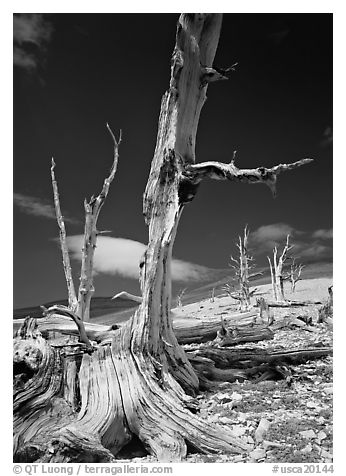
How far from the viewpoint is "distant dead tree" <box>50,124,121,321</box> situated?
32.2 ft

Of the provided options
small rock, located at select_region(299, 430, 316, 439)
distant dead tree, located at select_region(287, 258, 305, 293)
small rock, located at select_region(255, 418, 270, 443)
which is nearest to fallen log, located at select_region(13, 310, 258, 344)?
small rock, located at select_region(255, 418, 270, 443)

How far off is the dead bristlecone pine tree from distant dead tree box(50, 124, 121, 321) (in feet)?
14.4

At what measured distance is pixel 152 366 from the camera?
16.2 ft

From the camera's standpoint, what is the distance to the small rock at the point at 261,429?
3951mm

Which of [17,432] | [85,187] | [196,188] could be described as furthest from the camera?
[85,187]

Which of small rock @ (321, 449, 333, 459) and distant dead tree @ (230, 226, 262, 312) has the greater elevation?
distant dead tree @ (230, 226, 262, 312)

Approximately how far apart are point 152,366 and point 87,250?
5706mm

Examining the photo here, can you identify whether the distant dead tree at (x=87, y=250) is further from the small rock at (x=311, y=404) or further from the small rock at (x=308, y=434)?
the small rock at (x=308, y=434)

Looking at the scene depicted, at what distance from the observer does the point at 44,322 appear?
343 inches

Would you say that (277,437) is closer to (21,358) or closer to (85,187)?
(21,358)

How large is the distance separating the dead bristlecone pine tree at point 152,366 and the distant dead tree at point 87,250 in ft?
14.4

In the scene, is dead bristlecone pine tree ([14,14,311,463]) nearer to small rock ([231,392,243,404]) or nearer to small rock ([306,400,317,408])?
small rock ([231,392,243,404])
